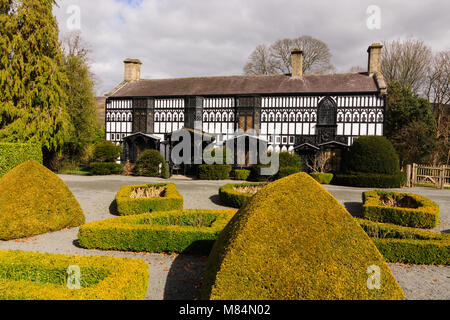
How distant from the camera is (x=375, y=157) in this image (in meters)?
18.8

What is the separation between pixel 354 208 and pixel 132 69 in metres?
26.4

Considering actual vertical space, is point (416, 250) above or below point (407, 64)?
below

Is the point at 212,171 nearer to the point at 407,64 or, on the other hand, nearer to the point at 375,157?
the point at 375,157

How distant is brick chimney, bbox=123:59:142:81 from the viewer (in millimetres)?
30438

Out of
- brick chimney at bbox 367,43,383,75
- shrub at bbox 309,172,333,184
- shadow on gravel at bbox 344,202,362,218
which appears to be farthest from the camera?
brick chimney at bbox 367,43,383,75

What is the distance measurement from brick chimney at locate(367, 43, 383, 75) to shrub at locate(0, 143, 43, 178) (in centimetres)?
2571

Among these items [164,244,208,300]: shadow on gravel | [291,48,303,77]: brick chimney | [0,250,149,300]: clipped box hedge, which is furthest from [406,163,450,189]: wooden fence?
[0,250,149,300]: clipped box hedge

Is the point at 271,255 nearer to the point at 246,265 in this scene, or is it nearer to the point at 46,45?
the point at 246,265

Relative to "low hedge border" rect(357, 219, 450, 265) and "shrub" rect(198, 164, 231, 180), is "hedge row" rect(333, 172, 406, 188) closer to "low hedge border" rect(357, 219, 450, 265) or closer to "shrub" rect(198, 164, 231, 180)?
"shrub" rect(198, 164, 231, 180)

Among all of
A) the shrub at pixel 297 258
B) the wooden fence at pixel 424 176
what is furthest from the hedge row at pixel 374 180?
the shrub at pixel 297 258

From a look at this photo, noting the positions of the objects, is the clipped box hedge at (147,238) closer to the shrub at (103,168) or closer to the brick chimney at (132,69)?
the shrub at (103,168)

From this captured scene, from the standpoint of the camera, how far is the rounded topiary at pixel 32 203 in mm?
7488

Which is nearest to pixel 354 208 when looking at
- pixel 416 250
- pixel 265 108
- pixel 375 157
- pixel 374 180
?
pixel 416 250
